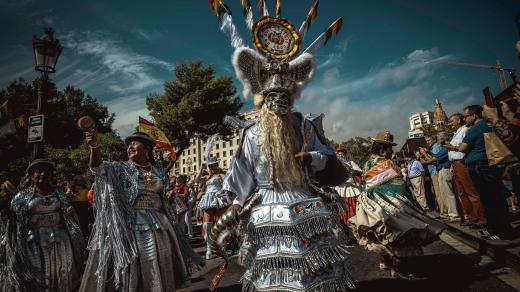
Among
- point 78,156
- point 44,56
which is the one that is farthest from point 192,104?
point 44,56

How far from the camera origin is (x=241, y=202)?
9.62 ft

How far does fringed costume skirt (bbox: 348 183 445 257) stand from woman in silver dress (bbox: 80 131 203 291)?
2.62m

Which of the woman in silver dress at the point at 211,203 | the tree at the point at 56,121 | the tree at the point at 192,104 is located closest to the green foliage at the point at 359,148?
the tree at the point at 192,104

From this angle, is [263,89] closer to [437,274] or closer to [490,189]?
[437,274]

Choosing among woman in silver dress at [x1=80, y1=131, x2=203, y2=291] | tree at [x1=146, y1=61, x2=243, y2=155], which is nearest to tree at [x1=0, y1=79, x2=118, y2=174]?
tree at [x1=146, y1=61, x2=243, y2=155]

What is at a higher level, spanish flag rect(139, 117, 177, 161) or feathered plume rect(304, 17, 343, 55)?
feathered plume rect(304, 17, 343, 55)

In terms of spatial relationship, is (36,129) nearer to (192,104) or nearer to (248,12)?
(248,12)

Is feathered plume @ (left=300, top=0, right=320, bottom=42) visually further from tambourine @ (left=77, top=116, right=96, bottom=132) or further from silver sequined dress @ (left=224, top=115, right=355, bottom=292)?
tambourine @ (left=77, top=116, right=96, bottom=132)

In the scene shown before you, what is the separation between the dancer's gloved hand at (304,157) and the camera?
2818mm

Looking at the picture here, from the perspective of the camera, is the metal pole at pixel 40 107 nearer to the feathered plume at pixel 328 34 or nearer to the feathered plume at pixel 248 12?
the feathered plume at pixel 248 12

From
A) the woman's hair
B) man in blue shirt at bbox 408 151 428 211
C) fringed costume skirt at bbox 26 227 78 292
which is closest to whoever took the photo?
fringed costume skirt at bbox 26 227 78 292

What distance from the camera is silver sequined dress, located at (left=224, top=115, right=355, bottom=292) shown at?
8.04 ft

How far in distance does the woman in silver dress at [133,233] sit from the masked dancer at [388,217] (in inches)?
104

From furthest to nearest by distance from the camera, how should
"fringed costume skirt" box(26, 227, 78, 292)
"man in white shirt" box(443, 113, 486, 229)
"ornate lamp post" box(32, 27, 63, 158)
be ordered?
1. "ornate lamp post" box(32, 27, 63, 158)
2. "man in white shirt" box(443, 113, 486, 229)
3. "fringed costume skirt" box(26, 227, 78, 292)
